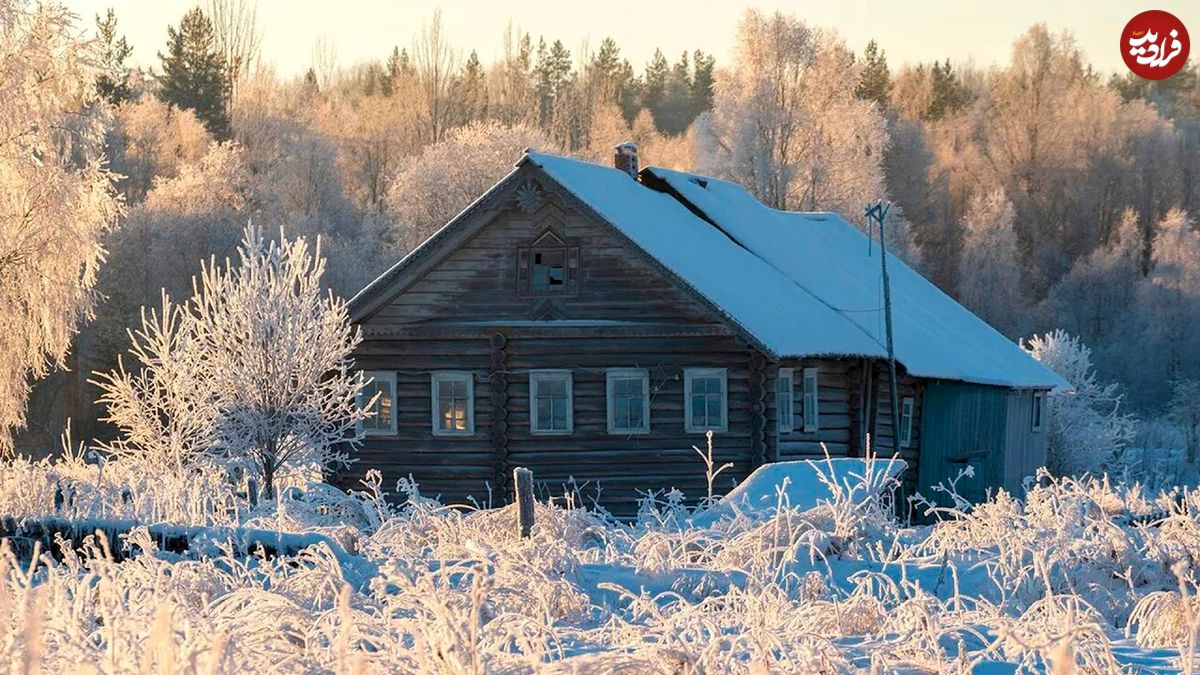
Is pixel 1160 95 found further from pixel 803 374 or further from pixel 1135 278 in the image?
pixel 803 374

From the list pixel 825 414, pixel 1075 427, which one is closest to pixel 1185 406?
pixel 1075 427

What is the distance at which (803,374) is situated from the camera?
24.7 meters

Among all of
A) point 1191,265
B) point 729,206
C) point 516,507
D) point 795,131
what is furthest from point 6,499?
point 1191,265

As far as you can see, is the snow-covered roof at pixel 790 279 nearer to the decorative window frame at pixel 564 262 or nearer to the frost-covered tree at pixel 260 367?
the decorative window frame at pixel 564 262

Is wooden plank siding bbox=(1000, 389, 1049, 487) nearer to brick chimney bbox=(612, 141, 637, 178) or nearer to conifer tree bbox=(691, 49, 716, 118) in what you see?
brick chimney bbox=(612, 141, 637, 178)

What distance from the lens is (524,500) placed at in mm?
12844

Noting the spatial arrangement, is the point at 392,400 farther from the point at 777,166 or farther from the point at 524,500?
the point at 777,166

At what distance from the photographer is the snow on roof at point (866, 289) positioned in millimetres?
26812

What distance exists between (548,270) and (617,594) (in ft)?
45.2

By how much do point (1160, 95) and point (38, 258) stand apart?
77.9 metres

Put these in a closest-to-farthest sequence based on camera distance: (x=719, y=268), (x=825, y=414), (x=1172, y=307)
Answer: (x=719, y=268) < (x=825, y=414) < (x=1172, y=307)

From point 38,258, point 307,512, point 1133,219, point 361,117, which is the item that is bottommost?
point 307,512

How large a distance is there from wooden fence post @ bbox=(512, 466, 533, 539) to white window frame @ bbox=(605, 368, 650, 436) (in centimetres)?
1054

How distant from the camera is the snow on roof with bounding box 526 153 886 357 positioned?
75.4 feet
